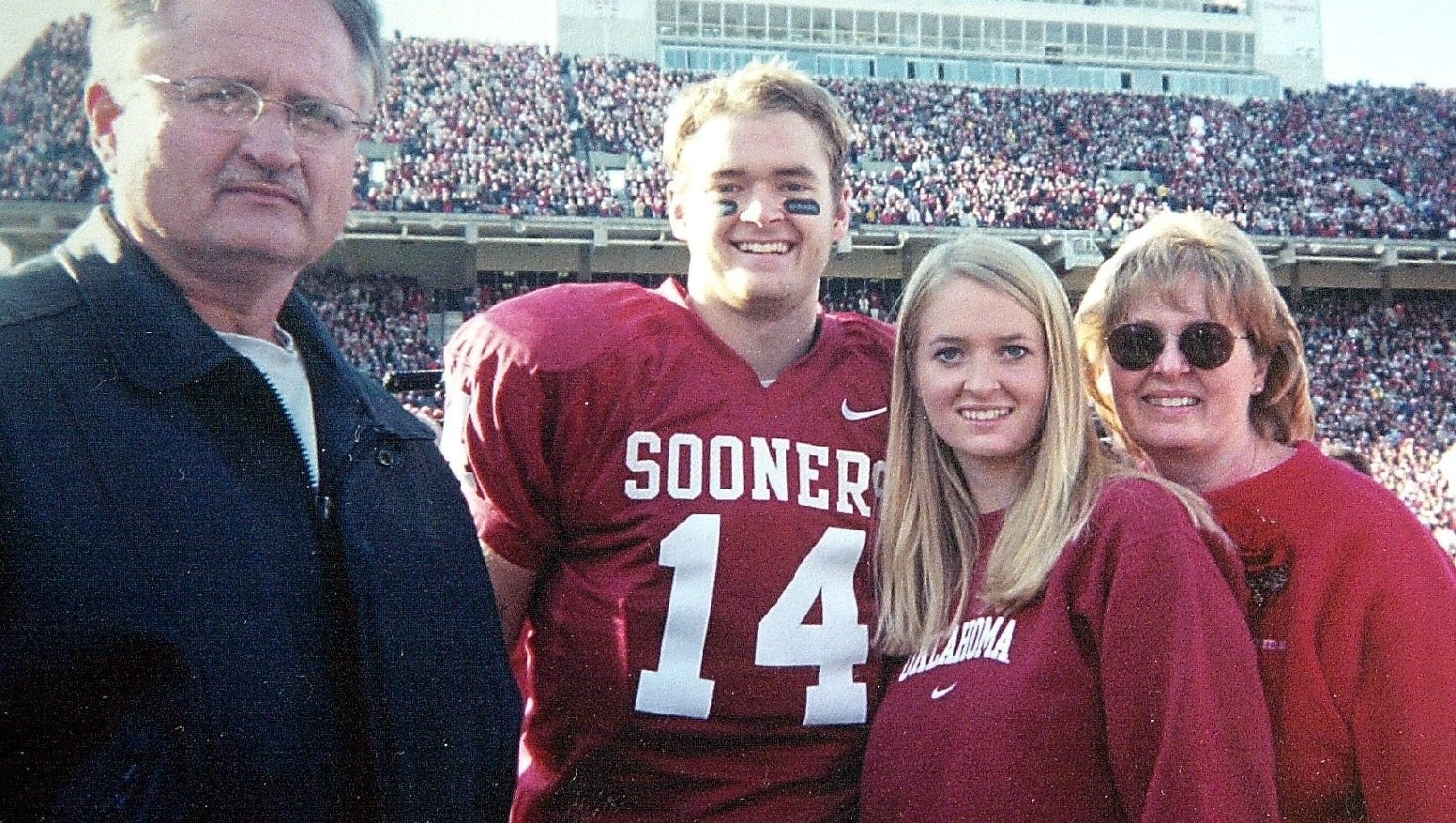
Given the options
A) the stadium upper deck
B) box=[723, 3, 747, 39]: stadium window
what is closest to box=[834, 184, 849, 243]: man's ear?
the stadium upper deck

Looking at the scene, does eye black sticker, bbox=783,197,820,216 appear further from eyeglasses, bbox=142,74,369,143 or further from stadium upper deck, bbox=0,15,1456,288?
stadium upper deck, bbox=0,15,1456,288

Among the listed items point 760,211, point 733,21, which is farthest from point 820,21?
point 760,211

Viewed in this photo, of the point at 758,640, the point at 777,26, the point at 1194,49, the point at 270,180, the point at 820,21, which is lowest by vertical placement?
the point at 758,640

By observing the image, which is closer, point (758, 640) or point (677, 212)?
point (758, 640)

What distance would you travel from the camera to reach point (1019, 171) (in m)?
22.9

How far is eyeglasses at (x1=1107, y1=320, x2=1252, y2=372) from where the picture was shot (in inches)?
81.7

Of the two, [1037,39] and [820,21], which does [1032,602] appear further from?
[1037,39]

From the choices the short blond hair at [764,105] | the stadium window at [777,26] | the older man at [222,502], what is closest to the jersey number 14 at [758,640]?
the older man at [222,502]

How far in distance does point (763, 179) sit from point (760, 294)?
0.23m

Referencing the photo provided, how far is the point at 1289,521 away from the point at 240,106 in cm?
173

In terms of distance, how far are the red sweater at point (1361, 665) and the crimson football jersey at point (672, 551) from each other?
0.70 metres

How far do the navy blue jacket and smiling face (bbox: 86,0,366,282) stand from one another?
0.06m

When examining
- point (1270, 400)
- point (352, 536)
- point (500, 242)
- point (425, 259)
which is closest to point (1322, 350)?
point (500, 242)

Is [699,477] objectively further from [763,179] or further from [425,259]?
[425,259]
